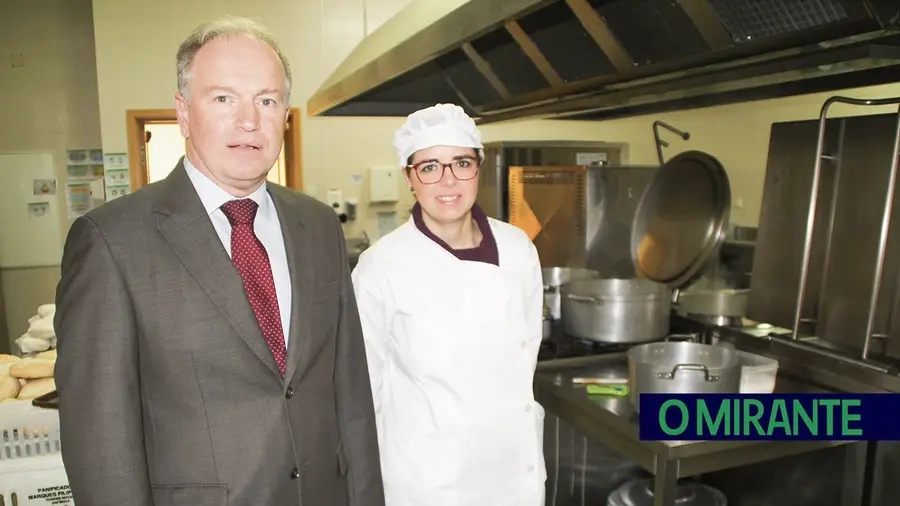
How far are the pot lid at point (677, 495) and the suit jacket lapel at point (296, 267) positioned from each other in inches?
47.6

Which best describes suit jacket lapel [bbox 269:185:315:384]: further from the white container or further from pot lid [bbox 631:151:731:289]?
pot lid [bbox 631:151:731:289]

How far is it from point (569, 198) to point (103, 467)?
7.49ft

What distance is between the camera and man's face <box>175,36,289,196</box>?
2.84 ft

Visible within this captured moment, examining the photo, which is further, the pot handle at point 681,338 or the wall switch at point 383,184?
the wall switch at point 383,184

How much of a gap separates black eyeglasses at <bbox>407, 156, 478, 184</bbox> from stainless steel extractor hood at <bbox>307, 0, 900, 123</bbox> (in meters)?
0.23

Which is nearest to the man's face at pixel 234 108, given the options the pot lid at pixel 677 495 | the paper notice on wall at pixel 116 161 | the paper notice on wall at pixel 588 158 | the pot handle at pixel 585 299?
the pot handle at pixel 585 299

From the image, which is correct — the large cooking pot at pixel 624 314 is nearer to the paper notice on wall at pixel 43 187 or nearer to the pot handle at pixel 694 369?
the pot handle at pixel 694 369

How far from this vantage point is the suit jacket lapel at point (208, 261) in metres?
0.87

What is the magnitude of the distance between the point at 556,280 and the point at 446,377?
1.12 metres

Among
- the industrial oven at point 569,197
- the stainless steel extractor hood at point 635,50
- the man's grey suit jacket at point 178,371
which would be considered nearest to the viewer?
the man's grey suit jacket at point 178,371

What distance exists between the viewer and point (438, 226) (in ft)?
4.56

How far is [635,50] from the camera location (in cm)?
148

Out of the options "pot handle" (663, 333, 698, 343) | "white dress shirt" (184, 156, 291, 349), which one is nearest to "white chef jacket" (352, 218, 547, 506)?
"white dress shirt" (184, 156, 291, 349)

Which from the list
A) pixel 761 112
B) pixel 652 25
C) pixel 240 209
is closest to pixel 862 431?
pixel 652 25
